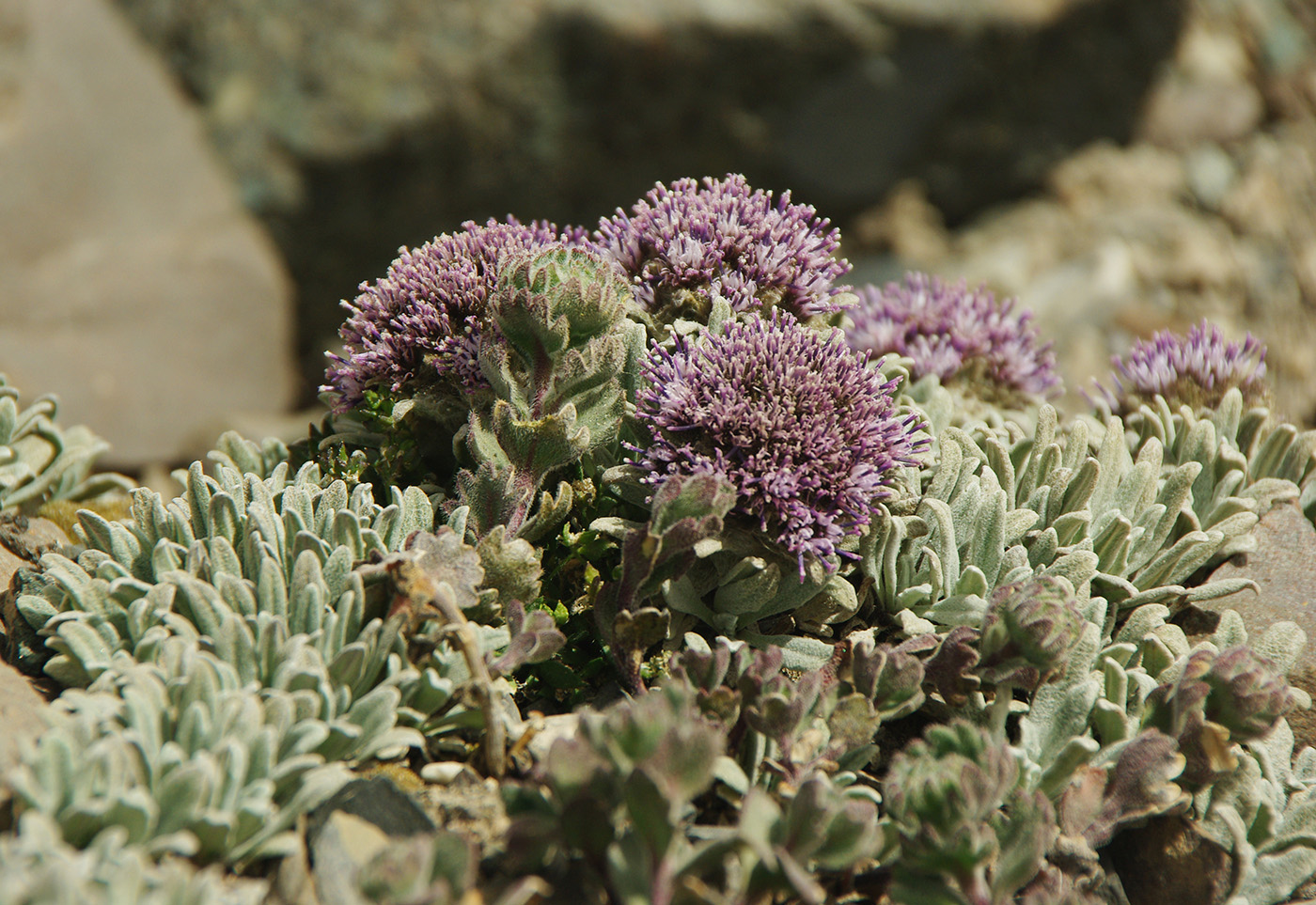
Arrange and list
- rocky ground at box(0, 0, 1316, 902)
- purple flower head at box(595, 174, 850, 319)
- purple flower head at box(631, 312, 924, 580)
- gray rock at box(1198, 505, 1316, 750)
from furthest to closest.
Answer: rocky ground at box(0, 0, 1316, 902)
purple flower head at box(595, 174, 850, 319)
gray rock at box(1198, 505, 1316, 750)
purple flower head at box(631, 312, 924, 580)

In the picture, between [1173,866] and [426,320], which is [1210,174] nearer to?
[1173,866]

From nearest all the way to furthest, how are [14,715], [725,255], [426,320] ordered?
[14,715] → [426,320] → [725,255]

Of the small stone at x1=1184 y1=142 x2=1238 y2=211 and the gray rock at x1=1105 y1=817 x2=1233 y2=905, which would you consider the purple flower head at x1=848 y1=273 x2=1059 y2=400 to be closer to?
the gray rock at x1=1105 y1=817 x2=1233 y2=905

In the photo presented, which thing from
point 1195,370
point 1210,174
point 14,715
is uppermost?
point 1210,174

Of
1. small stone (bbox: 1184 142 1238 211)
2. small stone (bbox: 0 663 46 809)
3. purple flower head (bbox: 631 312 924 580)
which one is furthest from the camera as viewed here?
small stone (bbox: 1184 142 1238 211)

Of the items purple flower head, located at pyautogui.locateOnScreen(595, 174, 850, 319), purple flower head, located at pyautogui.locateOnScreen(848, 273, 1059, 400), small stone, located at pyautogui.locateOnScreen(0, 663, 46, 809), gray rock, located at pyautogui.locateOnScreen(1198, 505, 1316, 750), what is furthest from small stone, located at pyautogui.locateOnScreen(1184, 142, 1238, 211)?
small stone, located at pyautogui.locateOnScreen(0, 663, 46, 809)

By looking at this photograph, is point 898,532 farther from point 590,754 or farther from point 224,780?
point 224,780

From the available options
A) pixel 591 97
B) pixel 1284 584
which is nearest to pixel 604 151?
pixel 591 97
